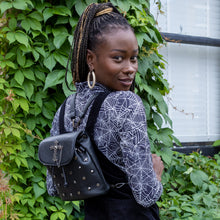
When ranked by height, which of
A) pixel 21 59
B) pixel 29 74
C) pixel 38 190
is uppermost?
pixel 21 59

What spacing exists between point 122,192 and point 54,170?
0.90ft

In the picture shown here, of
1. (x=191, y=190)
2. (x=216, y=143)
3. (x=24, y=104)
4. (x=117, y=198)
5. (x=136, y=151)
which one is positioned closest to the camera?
(x=136, y=151)

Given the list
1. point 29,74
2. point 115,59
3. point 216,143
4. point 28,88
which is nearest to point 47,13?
point 29,74

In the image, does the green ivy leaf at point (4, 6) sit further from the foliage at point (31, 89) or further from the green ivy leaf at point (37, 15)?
the green ivy leaf at point (37, 15)

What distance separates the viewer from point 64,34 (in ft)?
9.73

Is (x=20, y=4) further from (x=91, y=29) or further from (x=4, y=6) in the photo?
(x=91, y=29)

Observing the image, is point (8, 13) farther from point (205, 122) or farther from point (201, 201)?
point (205, 122)

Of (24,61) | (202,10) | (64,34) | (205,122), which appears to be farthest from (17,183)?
(202,10)

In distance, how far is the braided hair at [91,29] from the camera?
1.45 m

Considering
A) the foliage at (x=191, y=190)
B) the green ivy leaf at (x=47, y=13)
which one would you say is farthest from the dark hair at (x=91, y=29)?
the foliage at (x=191, y=190)

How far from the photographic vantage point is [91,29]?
58.4 inches

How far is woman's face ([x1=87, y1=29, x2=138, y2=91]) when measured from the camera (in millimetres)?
1413

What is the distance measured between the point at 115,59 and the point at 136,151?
0.36 meters

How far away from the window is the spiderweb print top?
314cm
